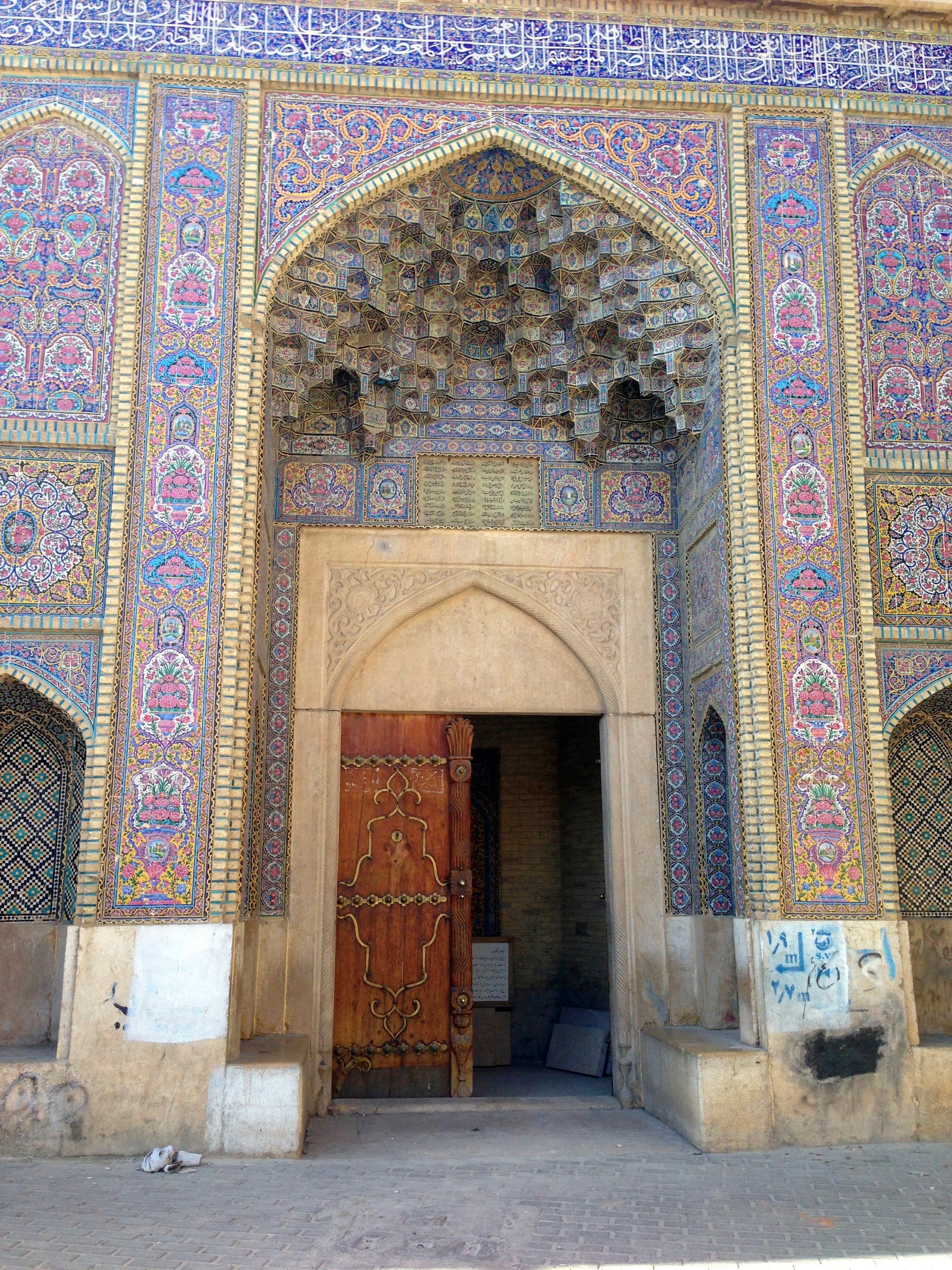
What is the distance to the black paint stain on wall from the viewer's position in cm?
579

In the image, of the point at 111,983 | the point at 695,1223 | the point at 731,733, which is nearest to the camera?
the point at 695,1223

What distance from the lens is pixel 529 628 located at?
7629 mm

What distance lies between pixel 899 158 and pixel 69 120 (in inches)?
205

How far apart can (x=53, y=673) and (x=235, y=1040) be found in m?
2.19

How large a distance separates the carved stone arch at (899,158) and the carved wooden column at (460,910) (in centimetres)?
436

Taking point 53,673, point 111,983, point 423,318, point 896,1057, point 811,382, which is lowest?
point 896,1057

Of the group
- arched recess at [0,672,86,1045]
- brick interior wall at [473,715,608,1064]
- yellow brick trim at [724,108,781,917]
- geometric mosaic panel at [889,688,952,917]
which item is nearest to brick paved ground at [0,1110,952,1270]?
arched recess at [0,672,86,1045]

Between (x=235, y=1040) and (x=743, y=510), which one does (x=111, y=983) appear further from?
(x=743, y=510)

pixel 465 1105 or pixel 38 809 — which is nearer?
pixel 38 809

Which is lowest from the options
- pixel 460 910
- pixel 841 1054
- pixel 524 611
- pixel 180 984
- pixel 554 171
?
pixel 841 1054

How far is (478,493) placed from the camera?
7.69 m

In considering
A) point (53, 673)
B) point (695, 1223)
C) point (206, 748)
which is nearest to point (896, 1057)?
point (695, 1223)

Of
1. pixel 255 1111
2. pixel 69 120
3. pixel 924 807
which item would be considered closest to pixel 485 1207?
pixel 255 1111

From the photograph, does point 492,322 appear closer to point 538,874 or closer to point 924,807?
point 924,807
